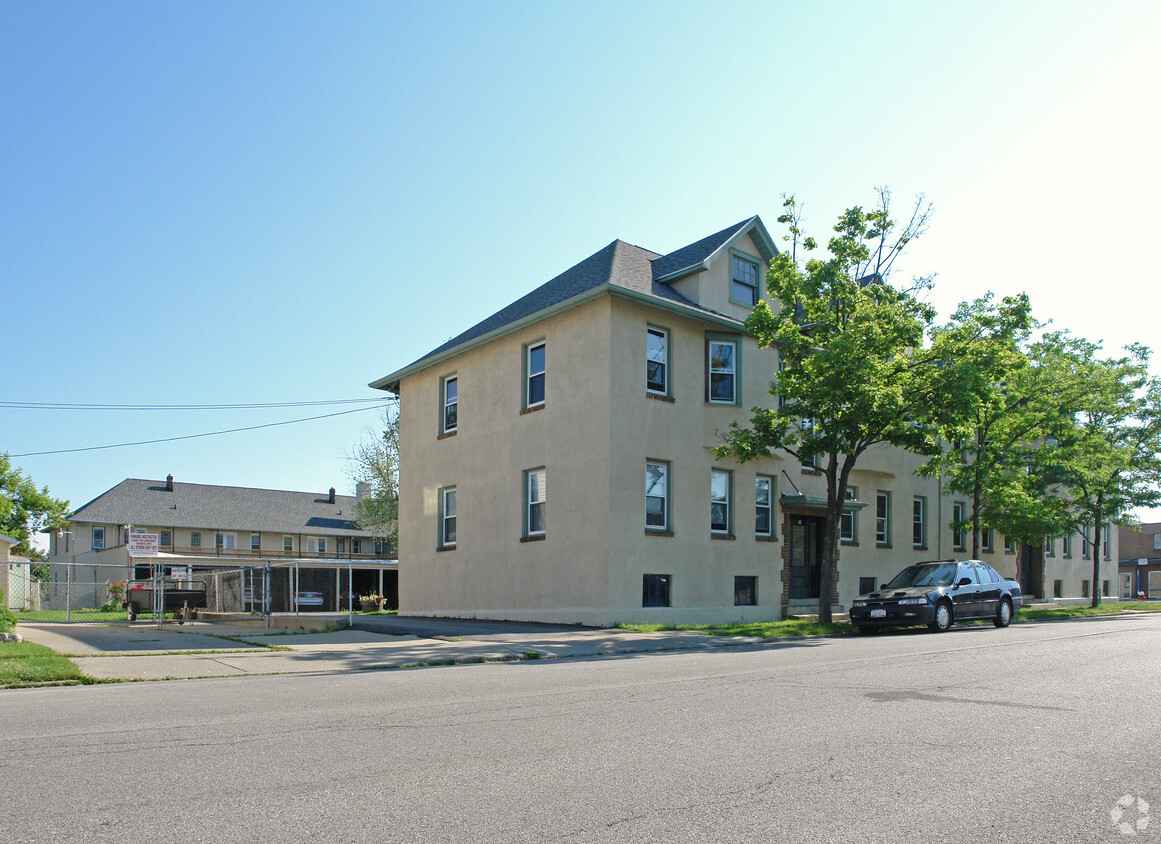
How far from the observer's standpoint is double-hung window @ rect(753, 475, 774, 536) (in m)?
24.1

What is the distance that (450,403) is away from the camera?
26672mm

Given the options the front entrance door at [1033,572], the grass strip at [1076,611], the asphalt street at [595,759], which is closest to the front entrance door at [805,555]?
the grass strip at [1076,611]

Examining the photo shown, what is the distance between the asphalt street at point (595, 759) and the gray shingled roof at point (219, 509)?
54.5 meters

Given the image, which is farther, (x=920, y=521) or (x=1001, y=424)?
(x=920, y=521)

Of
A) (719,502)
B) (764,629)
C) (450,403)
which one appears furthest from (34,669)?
(450,403)

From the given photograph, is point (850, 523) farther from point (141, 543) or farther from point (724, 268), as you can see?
point (141, 543)

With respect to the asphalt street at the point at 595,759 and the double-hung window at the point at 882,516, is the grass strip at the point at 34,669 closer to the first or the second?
the asphalt street at the point at 595,759

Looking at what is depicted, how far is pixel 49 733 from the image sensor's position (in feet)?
23.7

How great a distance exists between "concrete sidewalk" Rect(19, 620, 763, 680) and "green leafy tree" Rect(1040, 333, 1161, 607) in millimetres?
18907

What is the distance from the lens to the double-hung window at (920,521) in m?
30.9

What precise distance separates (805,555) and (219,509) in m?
48.8

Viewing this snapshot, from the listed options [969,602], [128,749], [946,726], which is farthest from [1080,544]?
[128,749]

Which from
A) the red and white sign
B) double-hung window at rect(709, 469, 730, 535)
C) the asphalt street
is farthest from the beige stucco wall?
the asphalt street

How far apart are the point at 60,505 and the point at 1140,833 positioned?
66822mm
